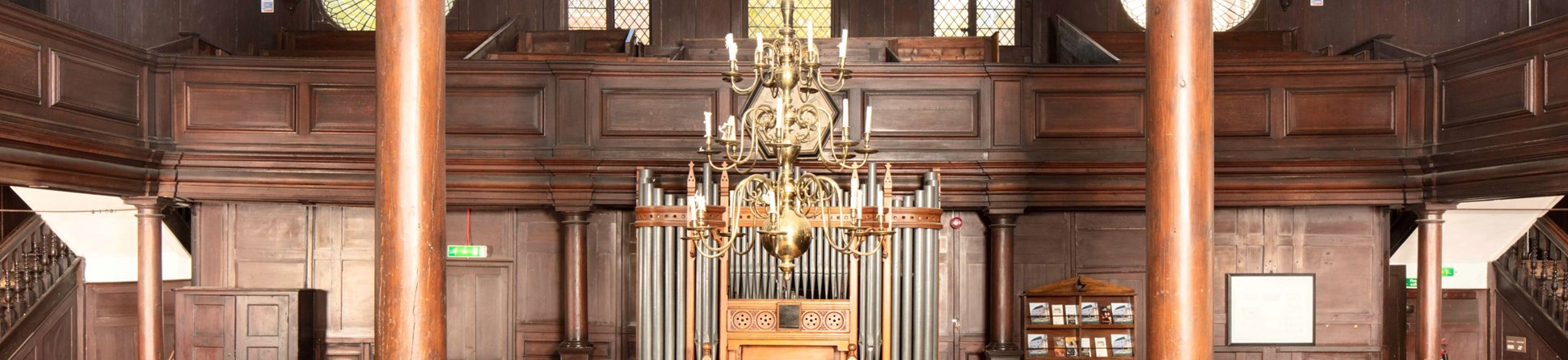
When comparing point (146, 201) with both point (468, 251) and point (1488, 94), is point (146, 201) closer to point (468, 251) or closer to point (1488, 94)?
point (468, 251)

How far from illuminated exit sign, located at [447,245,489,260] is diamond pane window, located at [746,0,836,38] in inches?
166

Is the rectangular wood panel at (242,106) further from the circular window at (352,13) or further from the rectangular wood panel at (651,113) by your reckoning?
the circular window at (352,13)

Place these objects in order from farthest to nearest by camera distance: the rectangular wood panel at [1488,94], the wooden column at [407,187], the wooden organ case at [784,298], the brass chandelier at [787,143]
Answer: the wooden organ case at [784,298], the rectangular wood panel at [1488,94], the wooden column at [407,187], the brass chandelier at [787,143]

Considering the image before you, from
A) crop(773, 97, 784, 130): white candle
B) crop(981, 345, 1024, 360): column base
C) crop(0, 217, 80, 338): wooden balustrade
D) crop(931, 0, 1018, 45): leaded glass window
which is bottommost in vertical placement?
crop(981, 345, 1024, 360): column base

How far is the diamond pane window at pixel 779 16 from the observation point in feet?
41.7

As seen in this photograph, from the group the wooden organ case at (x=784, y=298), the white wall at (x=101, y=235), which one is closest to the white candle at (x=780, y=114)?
the wooden organ case at (x=784, y=298)

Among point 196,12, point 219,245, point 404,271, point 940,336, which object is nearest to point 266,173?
point 219,245

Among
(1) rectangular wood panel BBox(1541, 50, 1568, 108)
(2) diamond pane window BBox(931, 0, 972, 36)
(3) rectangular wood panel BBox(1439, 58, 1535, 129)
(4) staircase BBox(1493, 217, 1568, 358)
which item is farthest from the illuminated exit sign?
(4) staircase BBox(1493, 217, 1568, 358)

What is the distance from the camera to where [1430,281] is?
9117 mm

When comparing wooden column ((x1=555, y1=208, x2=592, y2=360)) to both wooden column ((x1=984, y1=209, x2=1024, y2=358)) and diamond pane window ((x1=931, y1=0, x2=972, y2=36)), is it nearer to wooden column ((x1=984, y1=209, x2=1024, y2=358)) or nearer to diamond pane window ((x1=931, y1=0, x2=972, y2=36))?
wooden column ((x1=984, y1=209, x2=1024, y2=358))

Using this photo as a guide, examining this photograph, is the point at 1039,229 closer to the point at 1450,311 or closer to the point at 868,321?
the point at 868,321

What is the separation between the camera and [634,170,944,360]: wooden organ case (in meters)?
8.49

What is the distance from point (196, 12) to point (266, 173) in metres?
2.60

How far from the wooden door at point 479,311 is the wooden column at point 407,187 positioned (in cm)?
393
